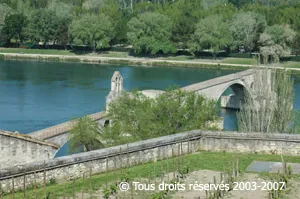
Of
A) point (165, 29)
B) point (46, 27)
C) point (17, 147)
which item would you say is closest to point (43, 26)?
point (46, 27)

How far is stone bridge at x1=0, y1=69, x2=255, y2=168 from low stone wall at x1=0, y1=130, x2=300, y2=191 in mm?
8161

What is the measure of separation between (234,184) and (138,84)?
198 feet

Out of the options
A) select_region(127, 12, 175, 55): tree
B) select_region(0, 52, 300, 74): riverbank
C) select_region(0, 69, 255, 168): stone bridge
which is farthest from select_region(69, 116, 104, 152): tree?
select_region(127, 12, 175, 55): tree

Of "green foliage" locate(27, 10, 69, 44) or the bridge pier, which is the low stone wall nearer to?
the bridge pier

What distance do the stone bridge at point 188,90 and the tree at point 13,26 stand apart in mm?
57116

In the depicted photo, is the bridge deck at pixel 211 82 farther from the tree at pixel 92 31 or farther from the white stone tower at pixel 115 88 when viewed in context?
the tree at pixel 92 31

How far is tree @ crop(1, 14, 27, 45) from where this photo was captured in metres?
118

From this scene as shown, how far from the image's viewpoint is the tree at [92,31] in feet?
383

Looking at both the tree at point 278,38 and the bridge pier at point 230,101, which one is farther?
the tree at point 278,38

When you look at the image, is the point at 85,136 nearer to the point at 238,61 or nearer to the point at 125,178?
the point at 125,178

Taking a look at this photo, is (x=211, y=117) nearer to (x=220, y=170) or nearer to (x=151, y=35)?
(x=220, y=170)

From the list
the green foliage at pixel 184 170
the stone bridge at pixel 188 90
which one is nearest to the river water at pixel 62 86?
the stone bridge at pixel 188 90

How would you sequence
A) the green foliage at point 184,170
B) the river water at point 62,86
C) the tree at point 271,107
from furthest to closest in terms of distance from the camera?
the river water at point 62,86 < the tree at point 271,107 < the green foliage at point 184,170

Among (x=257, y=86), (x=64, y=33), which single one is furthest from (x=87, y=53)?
(x=257, y=86)
